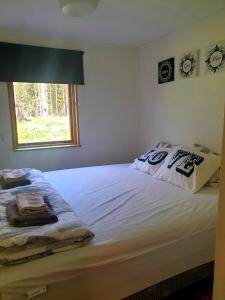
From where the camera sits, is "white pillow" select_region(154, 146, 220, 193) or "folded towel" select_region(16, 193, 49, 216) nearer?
"folded towel" select_region(16, 193, 49, 216)

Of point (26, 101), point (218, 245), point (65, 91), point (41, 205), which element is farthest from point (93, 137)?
point (218, 245)

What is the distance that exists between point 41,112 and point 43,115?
5 centimetres

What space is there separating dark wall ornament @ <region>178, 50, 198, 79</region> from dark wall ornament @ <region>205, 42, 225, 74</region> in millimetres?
148

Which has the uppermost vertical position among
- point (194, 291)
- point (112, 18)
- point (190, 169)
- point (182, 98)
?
point (112, 18)

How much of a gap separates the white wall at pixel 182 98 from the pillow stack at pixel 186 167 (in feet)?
0.87

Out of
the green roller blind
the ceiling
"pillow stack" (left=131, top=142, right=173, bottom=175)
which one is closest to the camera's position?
the ceiling

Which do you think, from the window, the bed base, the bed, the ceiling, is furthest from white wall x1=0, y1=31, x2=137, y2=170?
the bed base

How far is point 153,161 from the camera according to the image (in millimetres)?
2590

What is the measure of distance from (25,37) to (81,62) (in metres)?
0.71

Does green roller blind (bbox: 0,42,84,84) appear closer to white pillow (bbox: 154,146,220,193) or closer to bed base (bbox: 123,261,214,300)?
white pillow (bbox: 154,146,220,193)

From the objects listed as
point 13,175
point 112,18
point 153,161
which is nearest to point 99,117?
point 153,161

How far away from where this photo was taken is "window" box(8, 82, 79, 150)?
117 inches

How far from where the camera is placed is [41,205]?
1441 mm

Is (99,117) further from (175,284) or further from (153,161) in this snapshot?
(175,284)
